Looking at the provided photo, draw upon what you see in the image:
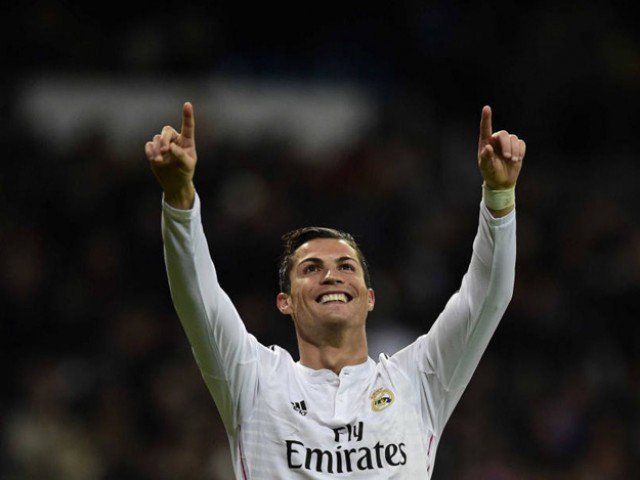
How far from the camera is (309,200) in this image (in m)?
9.61

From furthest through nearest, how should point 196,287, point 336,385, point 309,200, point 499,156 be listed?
point 309,200 < point 336,385 < point 499,156 < point 196,287

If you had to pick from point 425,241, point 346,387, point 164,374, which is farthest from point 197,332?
point 425,241

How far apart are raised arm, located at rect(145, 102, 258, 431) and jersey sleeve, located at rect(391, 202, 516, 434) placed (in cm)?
65

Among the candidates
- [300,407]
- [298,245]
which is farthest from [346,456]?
[298,245]

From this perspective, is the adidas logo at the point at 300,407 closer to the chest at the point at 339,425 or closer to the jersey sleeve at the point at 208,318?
the chest at the point at 339,425

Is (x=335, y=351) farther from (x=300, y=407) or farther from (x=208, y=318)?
(x=208, y=318)

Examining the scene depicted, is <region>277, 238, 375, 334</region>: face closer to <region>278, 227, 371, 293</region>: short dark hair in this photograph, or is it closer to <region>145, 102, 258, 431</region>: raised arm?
<region>278, 227, 371, 293</region>: short dark hair

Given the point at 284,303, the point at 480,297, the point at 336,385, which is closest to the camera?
the point at 480,297

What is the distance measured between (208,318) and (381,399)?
0.75m

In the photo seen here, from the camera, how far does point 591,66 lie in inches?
433

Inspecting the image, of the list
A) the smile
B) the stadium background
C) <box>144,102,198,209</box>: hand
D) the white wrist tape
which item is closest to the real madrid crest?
the smile

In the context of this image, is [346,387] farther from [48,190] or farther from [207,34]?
[207,34]

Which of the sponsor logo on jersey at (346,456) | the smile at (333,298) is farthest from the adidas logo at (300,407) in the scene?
the smile at (333,298)

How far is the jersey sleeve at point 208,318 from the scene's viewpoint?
3.94 metres
